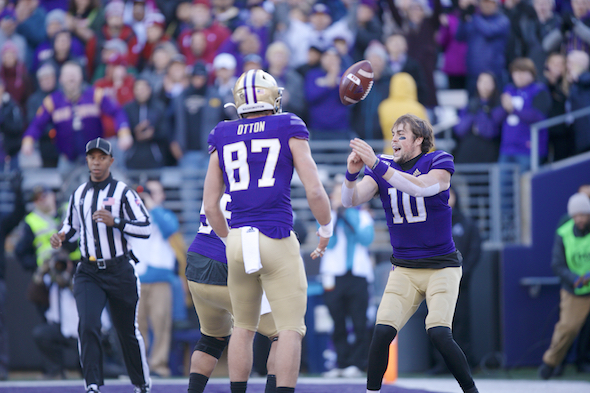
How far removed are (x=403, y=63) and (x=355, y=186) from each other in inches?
245

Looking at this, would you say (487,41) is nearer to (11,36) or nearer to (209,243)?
(11,36)

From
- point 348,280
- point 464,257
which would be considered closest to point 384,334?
point 348,280

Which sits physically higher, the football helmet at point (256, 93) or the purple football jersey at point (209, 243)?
the football helmet at point (256, 93)

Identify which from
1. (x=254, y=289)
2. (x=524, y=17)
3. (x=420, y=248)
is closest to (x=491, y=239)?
(x=524, y=17)

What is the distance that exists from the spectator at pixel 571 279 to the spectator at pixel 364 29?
161 inches

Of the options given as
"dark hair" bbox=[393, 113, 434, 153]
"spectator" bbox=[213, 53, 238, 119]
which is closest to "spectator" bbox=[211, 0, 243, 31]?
"spectator" bbox=[213, 53, 238, 119]

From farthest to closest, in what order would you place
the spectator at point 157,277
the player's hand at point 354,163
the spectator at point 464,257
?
the spectator at point 464,257, the spectator at point 157,277, the player's hand at point 354,163

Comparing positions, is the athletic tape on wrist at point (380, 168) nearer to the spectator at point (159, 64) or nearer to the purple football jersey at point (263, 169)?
the purple football jersey at point (263, 169)

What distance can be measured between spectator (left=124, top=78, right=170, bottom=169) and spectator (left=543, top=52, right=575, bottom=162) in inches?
206

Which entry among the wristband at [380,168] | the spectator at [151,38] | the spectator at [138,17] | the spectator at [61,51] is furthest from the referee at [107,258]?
the spectator at [138,17]

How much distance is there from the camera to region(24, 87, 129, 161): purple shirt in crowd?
10.4m

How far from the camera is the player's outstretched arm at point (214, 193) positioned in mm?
4758

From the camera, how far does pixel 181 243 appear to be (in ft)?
31.6

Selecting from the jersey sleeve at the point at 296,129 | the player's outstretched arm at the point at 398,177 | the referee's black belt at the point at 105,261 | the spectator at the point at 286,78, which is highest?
the spectator at the point at 286,78
